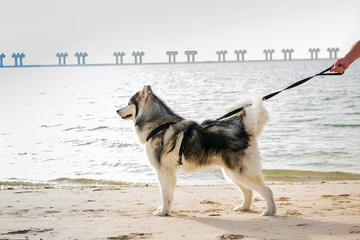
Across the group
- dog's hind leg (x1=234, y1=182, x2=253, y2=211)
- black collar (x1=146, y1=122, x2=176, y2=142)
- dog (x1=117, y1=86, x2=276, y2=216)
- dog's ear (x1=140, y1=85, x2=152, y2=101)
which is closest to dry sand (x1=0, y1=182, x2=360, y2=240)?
dog's hind leg (x1=234, y1=182, x2=253, y2=211)

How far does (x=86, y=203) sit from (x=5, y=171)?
4805 mm

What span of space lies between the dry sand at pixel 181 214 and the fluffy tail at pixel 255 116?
105 centimetres

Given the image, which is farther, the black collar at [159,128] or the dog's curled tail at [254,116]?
the black collar at [159,128]

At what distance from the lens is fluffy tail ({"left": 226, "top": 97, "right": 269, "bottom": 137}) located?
5941 millimetres

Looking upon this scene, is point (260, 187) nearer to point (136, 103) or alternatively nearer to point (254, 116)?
point (254, 116)

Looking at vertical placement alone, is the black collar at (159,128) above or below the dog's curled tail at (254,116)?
below

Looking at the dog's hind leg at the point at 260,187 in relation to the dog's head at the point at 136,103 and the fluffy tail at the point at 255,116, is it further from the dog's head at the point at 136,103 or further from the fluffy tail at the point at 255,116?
the dog's head at the point at 136,103

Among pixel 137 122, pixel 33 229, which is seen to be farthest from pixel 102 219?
pixel 137 122

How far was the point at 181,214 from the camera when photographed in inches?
250

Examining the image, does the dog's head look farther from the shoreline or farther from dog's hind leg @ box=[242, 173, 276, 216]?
the shoreline

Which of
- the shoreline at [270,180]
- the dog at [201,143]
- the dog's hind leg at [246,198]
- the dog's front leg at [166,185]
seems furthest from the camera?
the shoreline at [270,180]

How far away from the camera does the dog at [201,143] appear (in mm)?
5930

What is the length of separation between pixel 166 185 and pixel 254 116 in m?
1.40

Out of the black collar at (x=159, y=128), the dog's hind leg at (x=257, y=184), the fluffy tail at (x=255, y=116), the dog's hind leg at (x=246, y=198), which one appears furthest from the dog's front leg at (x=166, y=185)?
the fluffy tail at (x=255, y=116)
